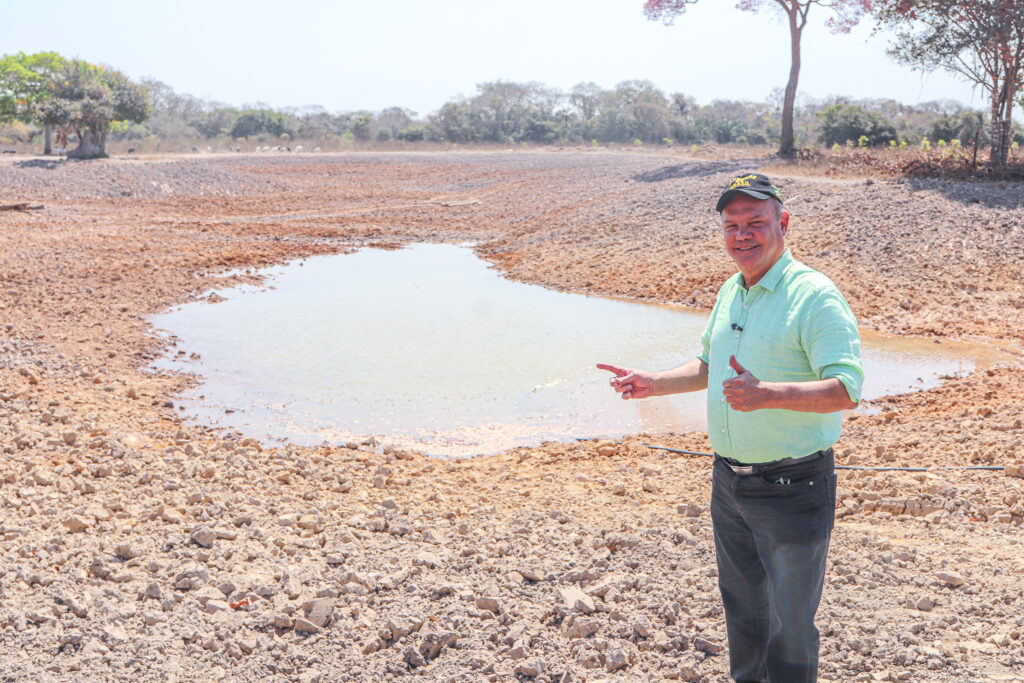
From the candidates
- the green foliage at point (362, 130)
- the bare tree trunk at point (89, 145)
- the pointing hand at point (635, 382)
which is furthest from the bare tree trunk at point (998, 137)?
the green foliage at point (362, 130)

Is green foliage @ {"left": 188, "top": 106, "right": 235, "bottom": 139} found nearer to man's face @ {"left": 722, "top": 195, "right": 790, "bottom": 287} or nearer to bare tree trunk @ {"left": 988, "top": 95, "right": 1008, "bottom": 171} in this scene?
bare tree trunk @ {"left": 988, "top": 95, "right": 1008, "bottom": 171}

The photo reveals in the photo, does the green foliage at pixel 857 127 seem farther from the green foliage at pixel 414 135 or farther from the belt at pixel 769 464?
the belt at pixel 769 464

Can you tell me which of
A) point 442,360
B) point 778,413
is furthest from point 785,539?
point 442,360

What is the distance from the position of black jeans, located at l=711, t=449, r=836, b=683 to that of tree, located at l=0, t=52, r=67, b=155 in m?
37.9

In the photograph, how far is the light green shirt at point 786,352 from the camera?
2.54 m

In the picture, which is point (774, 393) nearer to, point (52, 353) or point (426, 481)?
point (426, 481)

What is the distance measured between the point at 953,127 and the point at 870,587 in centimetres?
3433

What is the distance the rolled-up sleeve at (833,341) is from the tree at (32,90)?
38079mm

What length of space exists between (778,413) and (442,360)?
313 inches

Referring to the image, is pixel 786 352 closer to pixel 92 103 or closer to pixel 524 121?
pixel 92 103

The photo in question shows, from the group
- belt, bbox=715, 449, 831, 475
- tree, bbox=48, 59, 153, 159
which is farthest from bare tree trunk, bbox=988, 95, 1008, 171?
tree, bbox=48, 59, 153, 159

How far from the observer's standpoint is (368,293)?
14.6 meters

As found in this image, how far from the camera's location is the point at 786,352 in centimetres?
267

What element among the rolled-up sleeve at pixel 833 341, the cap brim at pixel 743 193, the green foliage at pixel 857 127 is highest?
the green foliage at pixel 857 127
